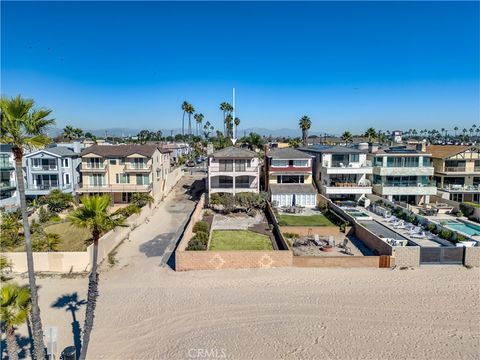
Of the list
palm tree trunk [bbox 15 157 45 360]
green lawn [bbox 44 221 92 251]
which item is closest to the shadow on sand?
palm tree trunk [bbox 15 157 45 360]

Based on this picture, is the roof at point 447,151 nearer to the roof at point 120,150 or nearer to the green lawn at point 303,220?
the green lawn at point 303,220

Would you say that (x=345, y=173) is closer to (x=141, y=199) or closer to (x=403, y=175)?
(x=403, y=175)

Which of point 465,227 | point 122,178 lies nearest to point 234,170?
point 122,178

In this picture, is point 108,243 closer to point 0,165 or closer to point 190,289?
point 190,289

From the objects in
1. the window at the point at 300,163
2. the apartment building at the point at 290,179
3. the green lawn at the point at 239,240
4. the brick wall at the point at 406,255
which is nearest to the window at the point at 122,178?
the green lawn at the point at 239,240

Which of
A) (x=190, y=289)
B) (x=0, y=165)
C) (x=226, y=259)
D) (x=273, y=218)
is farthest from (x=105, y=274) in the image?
(x=0, y=165)
